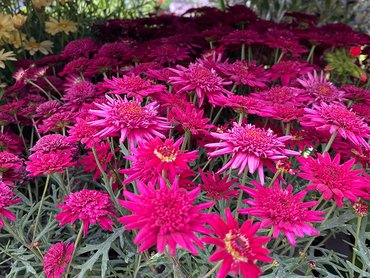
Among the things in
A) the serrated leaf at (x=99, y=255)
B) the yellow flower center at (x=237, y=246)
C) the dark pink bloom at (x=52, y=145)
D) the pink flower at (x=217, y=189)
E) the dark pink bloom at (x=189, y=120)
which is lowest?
the serrated leaf at (x=99, y=255)

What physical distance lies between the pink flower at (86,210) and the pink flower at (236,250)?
0.29 metres

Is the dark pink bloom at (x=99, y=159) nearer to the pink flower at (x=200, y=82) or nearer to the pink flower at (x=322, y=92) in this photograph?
the pink flower at (x=200, y=82)

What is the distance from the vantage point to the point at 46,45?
1746 millimetres

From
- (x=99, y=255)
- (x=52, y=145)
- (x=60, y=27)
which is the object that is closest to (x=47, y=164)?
(x=52, y=145)

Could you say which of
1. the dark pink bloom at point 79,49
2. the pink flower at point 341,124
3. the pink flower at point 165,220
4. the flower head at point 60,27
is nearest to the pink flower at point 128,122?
the pink flower at point 165,220

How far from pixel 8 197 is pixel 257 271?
531mm

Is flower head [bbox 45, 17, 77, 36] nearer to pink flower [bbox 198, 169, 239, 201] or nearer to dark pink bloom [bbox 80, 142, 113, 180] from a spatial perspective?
dark pink bloom [bbox 80, 142, 113, 180]

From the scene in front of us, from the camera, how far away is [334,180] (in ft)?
2.43

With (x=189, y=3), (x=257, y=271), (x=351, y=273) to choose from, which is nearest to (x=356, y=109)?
(x=351, y=273)

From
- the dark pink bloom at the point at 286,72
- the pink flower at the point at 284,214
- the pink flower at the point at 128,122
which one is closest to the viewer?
the pink flower at the point at 284,214

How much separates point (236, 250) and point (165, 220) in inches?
4.5

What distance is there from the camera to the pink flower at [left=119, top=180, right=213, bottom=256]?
570 millimetres

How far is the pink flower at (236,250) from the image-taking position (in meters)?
0.57

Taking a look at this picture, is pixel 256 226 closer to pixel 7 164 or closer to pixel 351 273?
pixel 351 273
